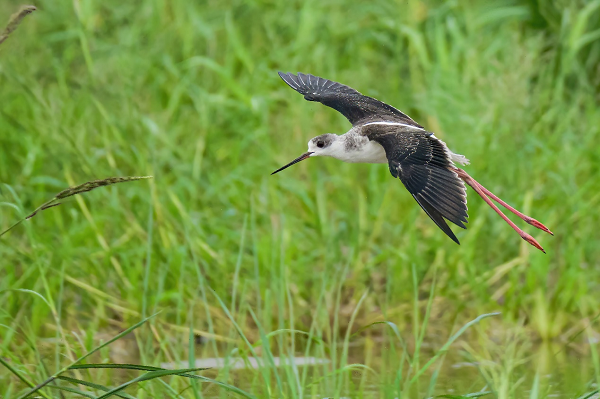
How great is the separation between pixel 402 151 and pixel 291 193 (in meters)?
2.18

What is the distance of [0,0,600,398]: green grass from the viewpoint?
4.21 meters

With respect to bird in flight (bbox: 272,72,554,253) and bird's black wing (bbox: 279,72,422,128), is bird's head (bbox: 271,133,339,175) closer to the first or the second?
bird in flight (bbox: 272,72,554,253)

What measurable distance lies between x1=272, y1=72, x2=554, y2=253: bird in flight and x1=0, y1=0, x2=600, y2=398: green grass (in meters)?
0.39

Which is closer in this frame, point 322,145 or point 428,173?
point 428,173

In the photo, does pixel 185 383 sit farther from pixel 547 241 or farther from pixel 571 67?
pixel 571 67

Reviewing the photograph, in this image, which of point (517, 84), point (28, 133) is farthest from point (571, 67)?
point (28, 133)

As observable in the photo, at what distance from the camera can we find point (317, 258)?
480 centimetres

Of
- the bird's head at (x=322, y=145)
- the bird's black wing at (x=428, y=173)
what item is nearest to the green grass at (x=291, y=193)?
the bird's head at (x=322, y=145)

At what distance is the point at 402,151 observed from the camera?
3104mm

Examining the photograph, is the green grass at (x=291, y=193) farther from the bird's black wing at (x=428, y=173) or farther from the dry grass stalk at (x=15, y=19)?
the dry grass stalk at (x=15, y=19)

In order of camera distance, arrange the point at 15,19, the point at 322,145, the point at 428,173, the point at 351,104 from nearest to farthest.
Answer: the point at 15,19 < the point at 428,173 < the point at 322,145 < the point at 351,104

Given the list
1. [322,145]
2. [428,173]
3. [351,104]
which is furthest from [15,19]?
[351,104]

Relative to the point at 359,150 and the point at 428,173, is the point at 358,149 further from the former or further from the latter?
the point at 428,173

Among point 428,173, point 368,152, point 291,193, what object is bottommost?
point 428,173
